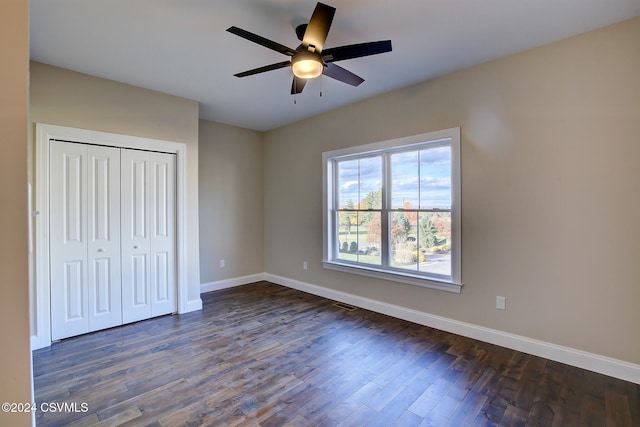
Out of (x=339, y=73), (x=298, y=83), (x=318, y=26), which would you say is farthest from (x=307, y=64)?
(x=298, y=83)

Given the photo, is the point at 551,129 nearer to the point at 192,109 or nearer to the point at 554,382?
the point at 554,382

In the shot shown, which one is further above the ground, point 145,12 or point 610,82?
point 145,12

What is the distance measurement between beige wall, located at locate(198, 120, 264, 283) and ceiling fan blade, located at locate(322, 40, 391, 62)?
→ 3316mm

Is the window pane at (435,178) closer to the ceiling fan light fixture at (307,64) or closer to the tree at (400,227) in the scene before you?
the tree at (400,227)

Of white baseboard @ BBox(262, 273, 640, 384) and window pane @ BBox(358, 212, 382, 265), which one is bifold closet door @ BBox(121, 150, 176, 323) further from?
window pane @ BBox(358, 212, 382, 265)

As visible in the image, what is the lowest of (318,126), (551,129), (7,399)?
(7,399)

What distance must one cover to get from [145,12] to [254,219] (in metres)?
3.64

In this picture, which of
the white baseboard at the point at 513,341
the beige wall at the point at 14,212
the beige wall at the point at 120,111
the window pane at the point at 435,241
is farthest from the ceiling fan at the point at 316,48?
the white baseboard at the point at 513,341

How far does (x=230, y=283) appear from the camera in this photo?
16.6 ft

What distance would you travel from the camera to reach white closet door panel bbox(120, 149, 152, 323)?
3.46 m

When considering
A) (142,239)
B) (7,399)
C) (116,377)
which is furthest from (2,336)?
(142,239)

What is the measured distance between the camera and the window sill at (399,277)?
3.19 m

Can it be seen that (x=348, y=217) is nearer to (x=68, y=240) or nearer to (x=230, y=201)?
(x=230, y=201)

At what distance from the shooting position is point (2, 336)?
108 centimetres
